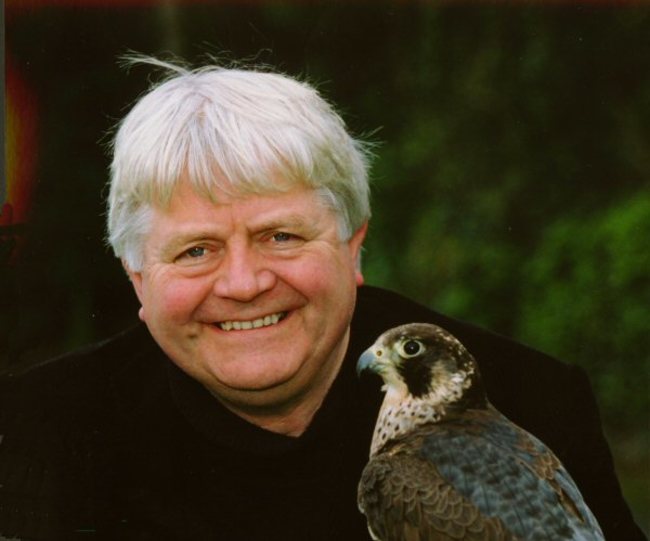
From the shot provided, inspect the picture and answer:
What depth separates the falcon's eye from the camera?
2471mm

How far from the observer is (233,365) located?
2.36 m

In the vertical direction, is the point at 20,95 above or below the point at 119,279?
above

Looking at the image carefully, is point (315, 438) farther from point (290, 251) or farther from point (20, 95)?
point (20, 95)

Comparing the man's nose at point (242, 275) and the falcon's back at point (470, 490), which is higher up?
the man's nose at point (242, 275)

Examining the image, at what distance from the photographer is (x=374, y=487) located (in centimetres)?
234

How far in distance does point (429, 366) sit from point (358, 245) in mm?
337

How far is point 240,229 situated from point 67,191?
62 centimetres

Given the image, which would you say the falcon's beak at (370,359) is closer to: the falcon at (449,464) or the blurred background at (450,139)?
the falcon at (449,464)

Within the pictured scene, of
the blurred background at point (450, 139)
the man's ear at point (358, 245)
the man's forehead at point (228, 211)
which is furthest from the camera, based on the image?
the blurred background at point (450, 139)

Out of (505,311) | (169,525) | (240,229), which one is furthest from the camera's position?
(505,311)

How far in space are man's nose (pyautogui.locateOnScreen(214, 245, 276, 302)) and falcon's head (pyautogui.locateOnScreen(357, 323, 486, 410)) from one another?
35cm

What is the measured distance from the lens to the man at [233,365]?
227 cm

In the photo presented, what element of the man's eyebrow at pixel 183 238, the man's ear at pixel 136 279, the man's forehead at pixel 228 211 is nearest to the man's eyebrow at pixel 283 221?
the man's forehead at pixel 228 211

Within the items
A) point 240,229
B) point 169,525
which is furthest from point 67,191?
point 169,525
